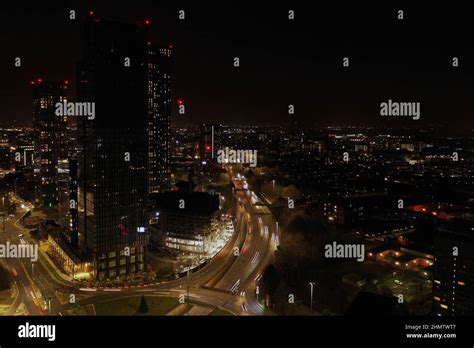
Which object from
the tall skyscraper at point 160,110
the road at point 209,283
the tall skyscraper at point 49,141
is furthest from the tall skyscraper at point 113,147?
the tall skyscraper at point 49,141

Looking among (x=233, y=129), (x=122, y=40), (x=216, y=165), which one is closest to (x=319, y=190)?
(x=233, y=129)

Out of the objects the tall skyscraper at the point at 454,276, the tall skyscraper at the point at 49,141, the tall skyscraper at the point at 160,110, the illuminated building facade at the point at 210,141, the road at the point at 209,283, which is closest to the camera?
the tall skyscraper at the point at 454,276

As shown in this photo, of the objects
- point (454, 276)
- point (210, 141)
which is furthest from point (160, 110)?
point (454, 276)

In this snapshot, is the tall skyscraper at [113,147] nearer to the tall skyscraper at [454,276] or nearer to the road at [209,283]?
the road at [209,283]

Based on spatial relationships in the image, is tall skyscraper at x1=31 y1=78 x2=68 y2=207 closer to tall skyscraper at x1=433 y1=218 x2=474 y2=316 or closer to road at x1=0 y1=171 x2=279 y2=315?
road at x1=0 y1=171 x2=279 y2=315

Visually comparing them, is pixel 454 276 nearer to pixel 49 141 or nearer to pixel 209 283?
pixel 209 283

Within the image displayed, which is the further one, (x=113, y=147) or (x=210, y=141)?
(x=210, y=141)
